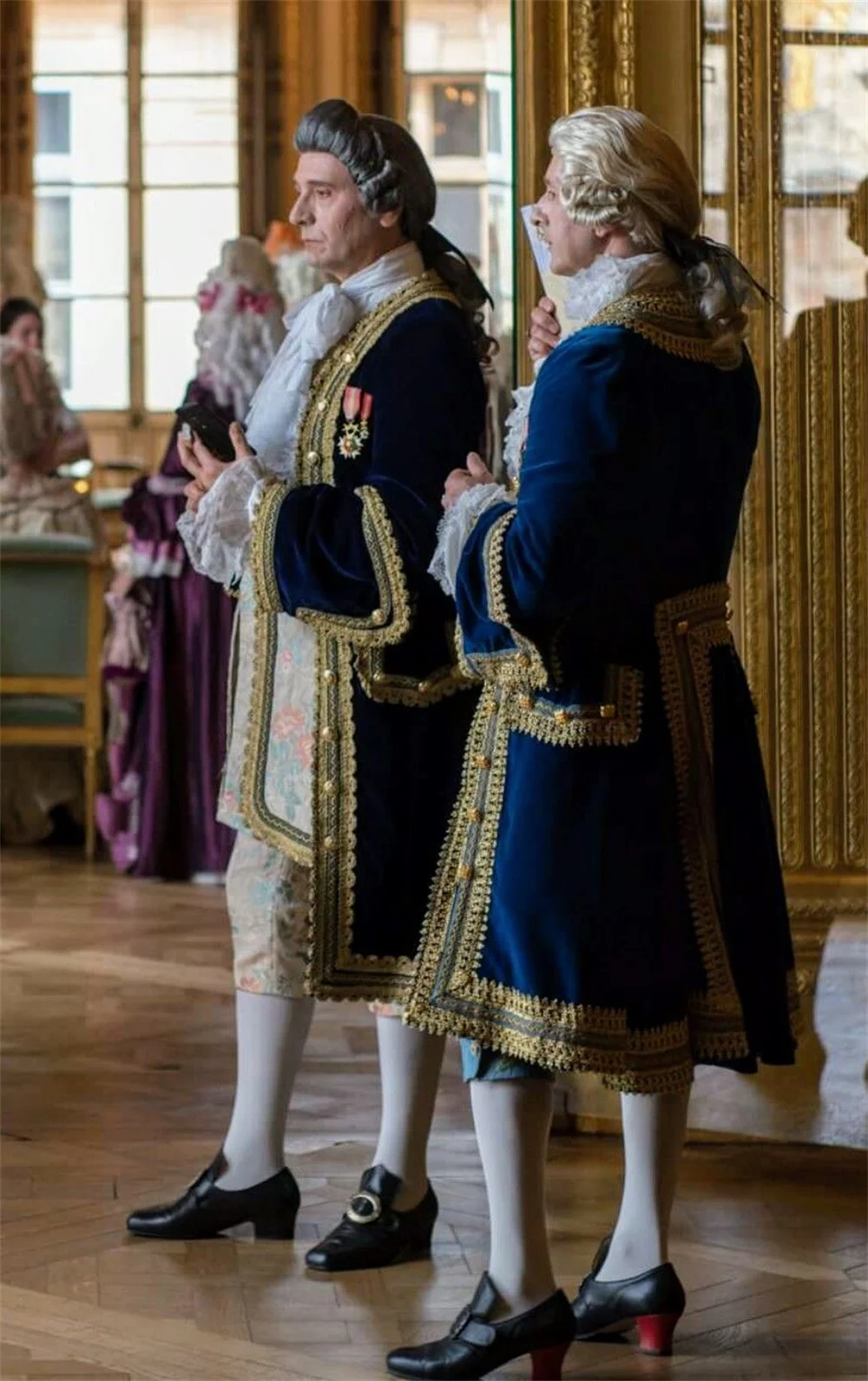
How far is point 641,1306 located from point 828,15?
198 centimetres

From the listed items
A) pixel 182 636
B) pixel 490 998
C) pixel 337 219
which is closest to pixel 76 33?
pixel 182 636

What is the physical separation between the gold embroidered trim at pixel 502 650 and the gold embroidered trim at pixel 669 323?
0.22 metres

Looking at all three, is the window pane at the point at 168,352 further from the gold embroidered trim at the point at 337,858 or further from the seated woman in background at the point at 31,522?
the gold embroidered trim at the point at 337,858

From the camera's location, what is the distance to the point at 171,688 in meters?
6.89

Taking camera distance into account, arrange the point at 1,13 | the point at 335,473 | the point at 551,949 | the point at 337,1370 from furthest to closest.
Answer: the point at 1,13, the point at 335,473, the point at 337,1370, the point at 551,949

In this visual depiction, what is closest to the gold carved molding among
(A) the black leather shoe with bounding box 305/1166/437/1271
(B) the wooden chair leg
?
(A) the black leather shoe with bounding box 305/1166/437/1271

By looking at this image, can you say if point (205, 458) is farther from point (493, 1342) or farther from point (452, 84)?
point (452, 84)

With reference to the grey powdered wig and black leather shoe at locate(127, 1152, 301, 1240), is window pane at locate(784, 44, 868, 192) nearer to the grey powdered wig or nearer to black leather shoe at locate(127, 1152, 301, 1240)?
the grey powdered wig

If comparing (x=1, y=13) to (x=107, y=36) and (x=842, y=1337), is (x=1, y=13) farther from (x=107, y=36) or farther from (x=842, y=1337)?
(x=842, y=1337)

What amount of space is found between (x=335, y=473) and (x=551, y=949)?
79 cm

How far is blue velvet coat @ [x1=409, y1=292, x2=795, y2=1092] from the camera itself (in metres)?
2.30

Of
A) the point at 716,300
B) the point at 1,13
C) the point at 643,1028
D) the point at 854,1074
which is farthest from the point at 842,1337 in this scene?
the point at 1,13

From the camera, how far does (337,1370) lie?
2512mm

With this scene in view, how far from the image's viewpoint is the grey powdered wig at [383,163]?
290 cm
